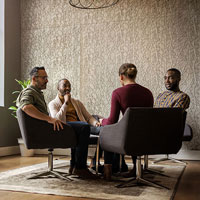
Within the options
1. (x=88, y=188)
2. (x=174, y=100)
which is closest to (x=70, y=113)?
(x=88, y=188)

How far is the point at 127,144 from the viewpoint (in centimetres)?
244

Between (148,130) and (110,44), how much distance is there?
321 centimetres

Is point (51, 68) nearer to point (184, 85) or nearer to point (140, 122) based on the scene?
point (184, 85)

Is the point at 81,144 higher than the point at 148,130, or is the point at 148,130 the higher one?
the point at 148,130

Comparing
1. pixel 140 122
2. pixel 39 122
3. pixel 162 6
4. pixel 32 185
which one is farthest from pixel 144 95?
pixel 162 6

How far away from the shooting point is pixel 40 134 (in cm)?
276

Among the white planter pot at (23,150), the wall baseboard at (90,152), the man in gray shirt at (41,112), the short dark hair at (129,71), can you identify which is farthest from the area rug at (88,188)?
the white planter pot at (23,150)

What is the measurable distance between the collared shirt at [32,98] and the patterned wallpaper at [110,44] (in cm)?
254

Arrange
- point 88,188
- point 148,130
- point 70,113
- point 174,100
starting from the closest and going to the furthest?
1. point 148,130
2. point 88,188
3. point 70,113
4. point 174,100

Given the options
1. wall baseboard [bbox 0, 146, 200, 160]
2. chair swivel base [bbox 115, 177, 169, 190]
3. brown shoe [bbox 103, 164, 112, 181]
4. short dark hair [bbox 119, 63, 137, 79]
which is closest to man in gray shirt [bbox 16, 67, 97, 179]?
brown shoe [bbox 103, 164, 112, 181]

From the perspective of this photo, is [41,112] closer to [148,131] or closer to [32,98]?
[32,98]

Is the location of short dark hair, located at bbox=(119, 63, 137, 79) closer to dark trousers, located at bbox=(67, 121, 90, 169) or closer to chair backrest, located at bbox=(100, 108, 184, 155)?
chair backrest, located at bbox=(100, 108, 184, 155)

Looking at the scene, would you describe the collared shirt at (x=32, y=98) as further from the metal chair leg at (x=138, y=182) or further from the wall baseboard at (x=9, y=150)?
the wall baseboard at (x=9, y=150)

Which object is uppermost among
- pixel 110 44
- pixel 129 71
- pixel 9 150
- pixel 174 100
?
pixel 110 44
